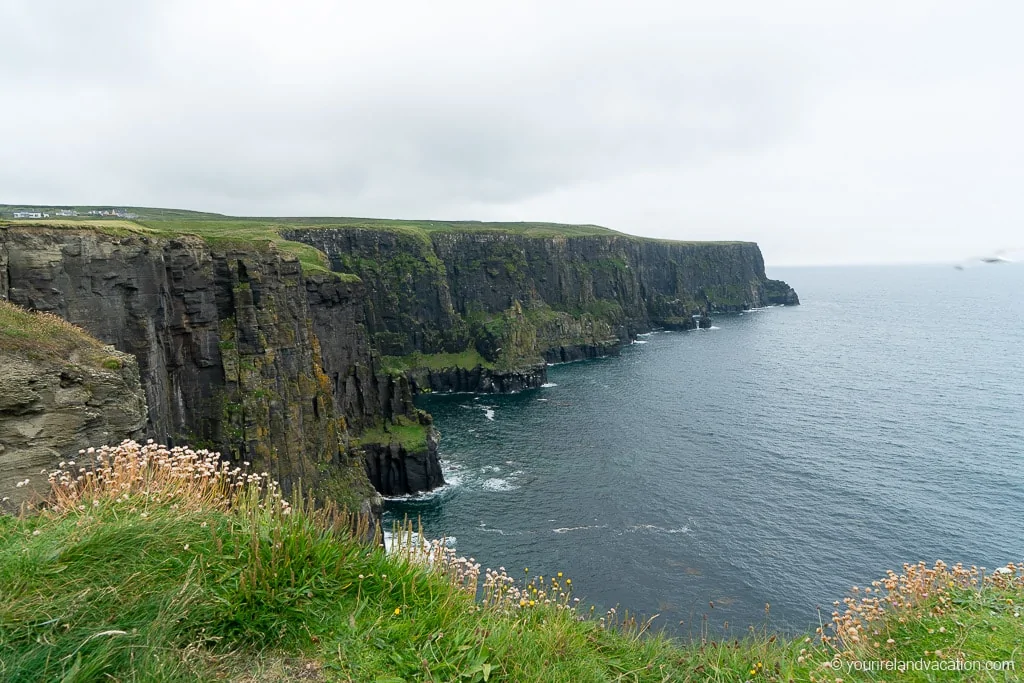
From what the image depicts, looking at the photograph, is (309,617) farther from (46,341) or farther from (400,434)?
(400,434)

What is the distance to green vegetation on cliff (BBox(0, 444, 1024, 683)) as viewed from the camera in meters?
5.72

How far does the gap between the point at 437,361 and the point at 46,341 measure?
114 m

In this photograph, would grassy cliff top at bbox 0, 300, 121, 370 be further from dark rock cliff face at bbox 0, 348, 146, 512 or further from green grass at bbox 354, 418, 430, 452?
green grass at bbox 354, 418, 430, 452

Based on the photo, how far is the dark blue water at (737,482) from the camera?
46.5 m

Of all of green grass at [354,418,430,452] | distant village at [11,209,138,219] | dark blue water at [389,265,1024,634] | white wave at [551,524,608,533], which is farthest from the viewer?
distant village at [11,209,138,219]

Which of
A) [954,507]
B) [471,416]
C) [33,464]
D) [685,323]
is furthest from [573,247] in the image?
[33,464]

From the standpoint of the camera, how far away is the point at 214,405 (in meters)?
44.0

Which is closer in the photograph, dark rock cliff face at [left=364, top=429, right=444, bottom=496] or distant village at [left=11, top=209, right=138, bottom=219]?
dark rock cliff face at [left=364, top=429, right=444, bottom=496]

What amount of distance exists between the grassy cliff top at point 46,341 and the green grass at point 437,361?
10330cm

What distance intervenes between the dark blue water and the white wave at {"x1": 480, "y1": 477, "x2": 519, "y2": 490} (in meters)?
0.33

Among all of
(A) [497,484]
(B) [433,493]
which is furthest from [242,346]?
(A) [497,484]

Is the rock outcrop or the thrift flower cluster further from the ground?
the thrift flower cluster

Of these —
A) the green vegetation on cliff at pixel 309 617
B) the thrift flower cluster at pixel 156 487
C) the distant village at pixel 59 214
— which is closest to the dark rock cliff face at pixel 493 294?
the distant village at pixel 59 214

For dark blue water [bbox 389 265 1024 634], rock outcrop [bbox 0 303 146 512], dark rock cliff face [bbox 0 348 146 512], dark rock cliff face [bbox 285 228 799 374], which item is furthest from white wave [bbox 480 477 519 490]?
dark rock cliff face [bbox 285 228 799 374]
